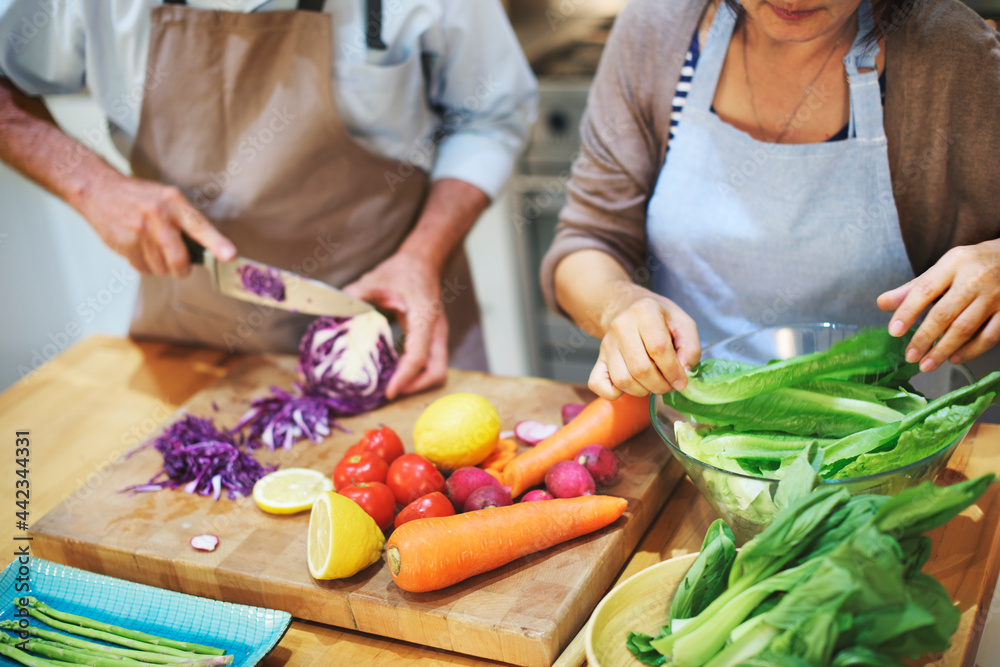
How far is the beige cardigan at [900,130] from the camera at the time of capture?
4.04 ft

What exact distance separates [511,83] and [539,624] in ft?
4.62

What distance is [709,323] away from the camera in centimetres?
166

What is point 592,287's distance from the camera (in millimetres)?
1517

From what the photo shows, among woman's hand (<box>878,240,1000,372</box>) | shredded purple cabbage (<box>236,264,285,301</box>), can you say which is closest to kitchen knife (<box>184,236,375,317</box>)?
shredded purple cabbage (<box>236,264,285,301</box>)

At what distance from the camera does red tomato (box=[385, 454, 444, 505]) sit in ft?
4.25

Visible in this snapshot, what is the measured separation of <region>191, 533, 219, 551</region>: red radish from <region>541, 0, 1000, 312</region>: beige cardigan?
824 mm

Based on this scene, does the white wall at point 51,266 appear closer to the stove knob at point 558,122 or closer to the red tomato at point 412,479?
the red tomato at point 412,479

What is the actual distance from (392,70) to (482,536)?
45.7 inches

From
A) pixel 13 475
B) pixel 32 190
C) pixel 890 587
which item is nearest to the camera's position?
pixel 890 587

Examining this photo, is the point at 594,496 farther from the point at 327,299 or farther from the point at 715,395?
the point at 327,299

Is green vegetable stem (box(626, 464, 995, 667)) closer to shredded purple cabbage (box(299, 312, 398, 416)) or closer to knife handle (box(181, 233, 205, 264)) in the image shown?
shredded purple cabbage (box(299, 312, 398, 416))

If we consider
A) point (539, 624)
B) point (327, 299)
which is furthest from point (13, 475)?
point (539, 624)

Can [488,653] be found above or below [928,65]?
below

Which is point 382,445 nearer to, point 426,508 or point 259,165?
point 426,508
